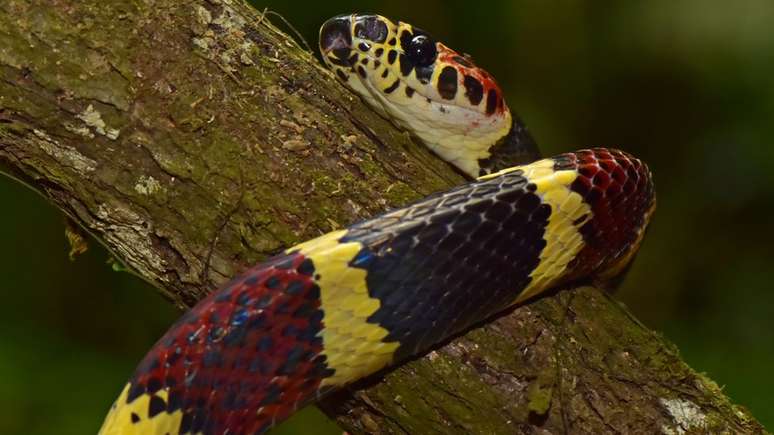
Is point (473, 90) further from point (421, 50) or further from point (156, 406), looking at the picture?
point (156, 406)

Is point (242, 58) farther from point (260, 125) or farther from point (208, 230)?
point (208, 230)

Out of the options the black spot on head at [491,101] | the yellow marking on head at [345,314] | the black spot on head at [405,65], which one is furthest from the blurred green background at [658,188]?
the yellow marking on head at [345,314]

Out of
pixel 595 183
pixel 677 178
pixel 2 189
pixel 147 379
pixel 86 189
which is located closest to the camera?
pixel 147 379

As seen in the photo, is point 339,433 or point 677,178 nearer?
point 339,433

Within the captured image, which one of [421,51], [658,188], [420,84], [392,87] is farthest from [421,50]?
[658,188]

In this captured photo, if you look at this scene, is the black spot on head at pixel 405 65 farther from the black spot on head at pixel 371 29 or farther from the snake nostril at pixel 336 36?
the snake nostril at pixel 336 36

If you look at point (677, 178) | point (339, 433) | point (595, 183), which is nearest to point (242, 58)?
point (595, 183)

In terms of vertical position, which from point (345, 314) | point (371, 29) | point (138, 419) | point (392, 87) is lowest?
point (138, 419)
